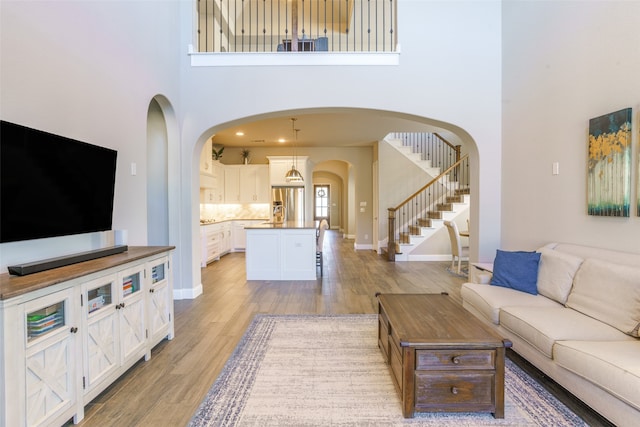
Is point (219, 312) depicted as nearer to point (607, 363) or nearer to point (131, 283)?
point (131, 283)

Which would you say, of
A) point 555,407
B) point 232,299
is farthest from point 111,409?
point 555,407

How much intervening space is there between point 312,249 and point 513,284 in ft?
10.3

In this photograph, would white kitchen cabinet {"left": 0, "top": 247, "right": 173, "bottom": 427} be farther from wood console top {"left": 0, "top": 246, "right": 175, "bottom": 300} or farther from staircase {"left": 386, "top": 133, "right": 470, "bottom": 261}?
staircase {"left": 386, "top": 133, "right": 470, "bottom": 261}

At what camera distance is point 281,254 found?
558cm

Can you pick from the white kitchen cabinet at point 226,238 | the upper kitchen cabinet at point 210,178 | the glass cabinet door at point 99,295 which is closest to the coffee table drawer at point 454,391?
the glass cabinet door at point 99,295

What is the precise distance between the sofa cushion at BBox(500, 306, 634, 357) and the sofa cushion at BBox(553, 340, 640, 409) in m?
0.09

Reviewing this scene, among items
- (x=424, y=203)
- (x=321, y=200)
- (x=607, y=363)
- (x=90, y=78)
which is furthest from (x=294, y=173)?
(x=321, y=200)

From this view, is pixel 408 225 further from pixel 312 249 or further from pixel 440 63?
pixel 440 63

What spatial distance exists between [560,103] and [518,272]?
185cm

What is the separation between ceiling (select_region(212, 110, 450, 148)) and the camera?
20.7 ft

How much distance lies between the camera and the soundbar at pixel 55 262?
1800 millimetres

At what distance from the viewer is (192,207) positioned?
4.51 metres

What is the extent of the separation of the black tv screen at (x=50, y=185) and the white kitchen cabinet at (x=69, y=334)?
0.32 metres

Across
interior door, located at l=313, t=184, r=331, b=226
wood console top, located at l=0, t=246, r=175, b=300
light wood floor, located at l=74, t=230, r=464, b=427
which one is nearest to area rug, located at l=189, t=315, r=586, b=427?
light wood floor, located at l=74, t=230, r=464, b=427
